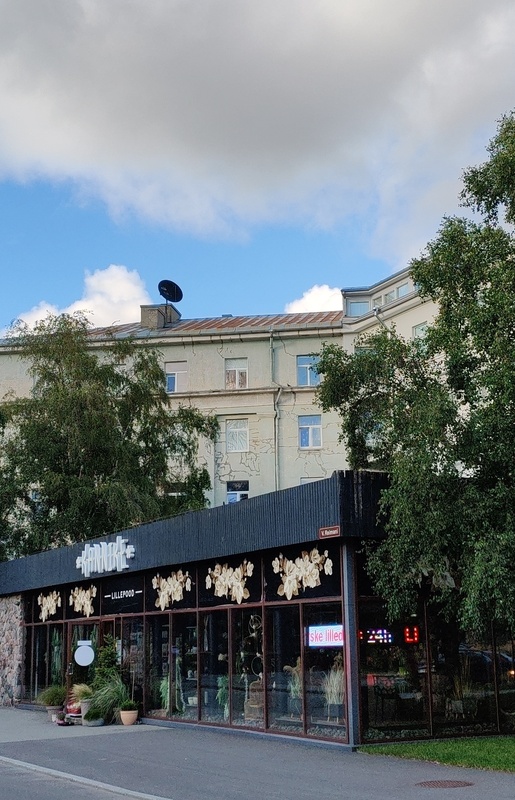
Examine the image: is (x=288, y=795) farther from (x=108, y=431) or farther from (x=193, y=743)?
(x=108, y=431)

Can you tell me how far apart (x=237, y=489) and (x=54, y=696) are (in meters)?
23.6

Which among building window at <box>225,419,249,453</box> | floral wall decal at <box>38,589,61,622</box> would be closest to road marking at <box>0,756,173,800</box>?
floral wall decal at <box>38,589,61,622</box>

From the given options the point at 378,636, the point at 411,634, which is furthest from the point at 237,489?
the point at 378,636

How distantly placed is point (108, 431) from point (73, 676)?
1348 centimetres

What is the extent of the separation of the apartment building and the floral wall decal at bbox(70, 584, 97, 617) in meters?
21.4

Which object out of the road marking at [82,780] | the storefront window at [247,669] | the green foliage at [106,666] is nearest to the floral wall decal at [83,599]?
the green foliage at [106,666]

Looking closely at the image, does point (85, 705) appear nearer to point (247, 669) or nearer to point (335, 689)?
point (247, 669)

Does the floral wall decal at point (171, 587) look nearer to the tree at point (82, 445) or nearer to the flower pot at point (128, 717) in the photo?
the flower pot at point (128, 717)

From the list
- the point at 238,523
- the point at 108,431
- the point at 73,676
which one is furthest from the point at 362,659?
the point at 108,431

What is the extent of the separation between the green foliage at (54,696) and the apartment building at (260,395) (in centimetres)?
2241

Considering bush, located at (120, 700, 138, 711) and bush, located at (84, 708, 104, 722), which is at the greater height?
bush, located at (120, 700, 138, 711)

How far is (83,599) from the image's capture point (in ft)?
86.4

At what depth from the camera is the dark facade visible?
662 inches

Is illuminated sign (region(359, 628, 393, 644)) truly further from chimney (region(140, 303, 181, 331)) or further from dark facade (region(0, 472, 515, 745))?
chimney (region(140, 303, 181, 331))
